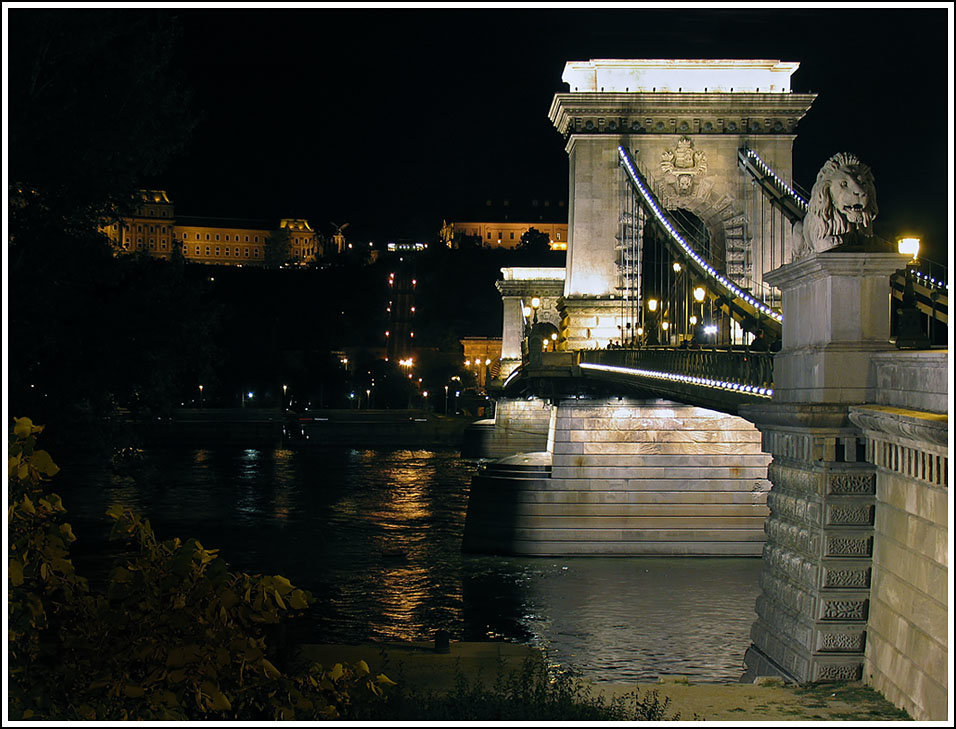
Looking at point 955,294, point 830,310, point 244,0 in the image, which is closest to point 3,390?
point 244,0

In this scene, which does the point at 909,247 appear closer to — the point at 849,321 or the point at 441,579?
the point at 849,321

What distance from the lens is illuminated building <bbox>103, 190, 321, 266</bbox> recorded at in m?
185

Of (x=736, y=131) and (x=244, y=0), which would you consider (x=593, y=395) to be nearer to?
(x=736, y=131)

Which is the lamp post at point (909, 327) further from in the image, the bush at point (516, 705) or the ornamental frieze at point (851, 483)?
the bush at point (516, 705)

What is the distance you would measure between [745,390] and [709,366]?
3.69 metres

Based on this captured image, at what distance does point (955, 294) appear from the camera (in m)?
8.06

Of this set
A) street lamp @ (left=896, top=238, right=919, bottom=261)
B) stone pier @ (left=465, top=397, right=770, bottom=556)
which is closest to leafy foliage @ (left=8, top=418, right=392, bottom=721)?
street lamp @ (left=896, top=238, right=919, bottom=261)

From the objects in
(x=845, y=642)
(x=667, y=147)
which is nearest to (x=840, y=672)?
(x=845, y=642)

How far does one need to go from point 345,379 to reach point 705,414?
304ft

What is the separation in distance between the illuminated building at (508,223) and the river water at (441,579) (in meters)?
127

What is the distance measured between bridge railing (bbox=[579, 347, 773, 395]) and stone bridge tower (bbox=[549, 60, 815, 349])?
16882mm

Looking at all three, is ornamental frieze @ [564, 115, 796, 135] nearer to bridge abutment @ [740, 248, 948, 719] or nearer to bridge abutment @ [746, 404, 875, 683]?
bridge abutment @ [740, 248, 948, 719]

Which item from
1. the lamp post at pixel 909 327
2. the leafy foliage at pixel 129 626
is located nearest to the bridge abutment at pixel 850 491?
the lamp post at pixel 909 327

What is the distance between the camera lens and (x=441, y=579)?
29625 mm
